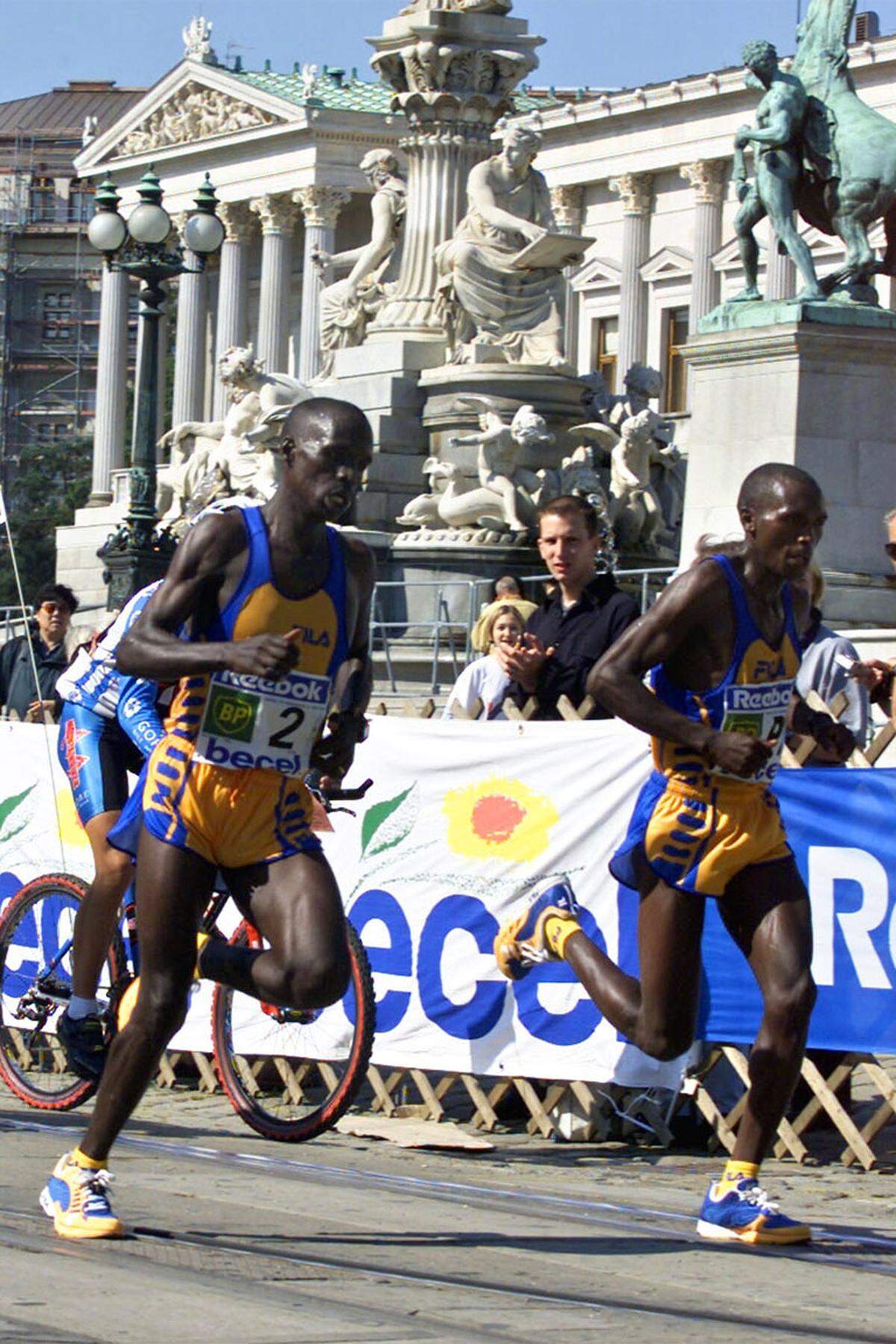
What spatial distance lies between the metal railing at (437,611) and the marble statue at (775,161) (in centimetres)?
521

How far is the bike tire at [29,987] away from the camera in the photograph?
989 cm

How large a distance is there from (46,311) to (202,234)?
89689mm

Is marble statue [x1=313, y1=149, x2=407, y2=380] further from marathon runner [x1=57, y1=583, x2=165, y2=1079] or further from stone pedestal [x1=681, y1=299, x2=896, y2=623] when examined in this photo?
marathon runner [x1=57, y1=583, x2=165, y2=1079]

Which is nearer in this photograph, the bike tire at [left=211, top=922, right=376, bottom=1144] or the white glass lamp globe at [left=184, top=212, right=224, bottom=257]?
the bike tire at [left=211, top=922, right=376, bottom=1144]

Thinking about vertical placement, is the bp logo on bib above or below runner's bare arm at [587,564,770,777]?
below

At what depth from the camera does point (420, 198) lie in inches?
1330

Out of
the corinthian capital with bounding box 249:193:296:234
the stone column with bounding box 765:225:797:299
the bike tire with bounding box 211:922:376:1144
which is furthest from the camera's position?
the corinthian capital with bounding box 249:193:296:234

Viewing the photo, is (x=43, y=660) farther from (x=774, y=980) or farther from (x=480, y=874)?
(x=774, y=980)

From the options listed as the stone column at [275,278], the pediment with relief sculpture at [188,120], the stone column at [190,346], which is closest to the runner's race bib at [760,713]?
the stone column at [275,278]

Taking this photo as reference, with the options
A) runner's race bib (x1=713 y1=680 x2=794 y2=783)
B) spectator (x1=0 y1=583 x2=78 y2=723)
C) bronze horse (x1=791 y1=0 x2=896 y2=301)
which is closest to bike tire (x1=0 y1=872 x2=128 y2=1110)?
spectator (x1=0 y1=583 x2=78 y2=723)

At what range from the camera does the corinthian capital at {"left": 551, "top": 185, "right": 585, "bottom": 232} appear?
93312mm

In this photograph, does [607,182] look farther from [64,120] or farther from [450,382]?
[450,382]

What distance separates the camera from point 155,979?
645 cm

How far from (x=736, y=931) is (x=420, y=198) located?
27509 millimetres
